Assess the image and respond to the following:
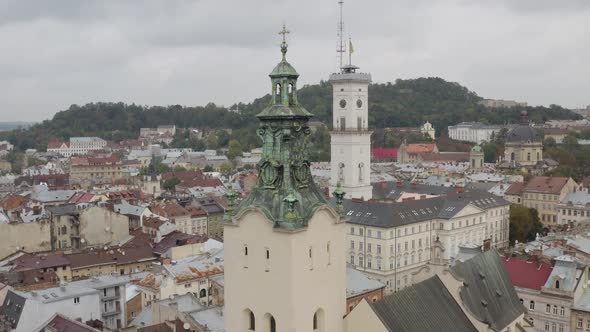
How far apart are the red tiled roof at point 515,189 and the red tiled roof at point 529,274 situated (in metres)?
58.2

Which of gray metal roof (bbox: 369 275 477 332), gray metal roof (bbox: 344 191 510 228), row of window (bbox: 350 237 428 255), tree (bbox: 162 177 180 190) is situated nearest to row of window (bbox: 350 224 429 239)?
gray metal roof (bbox: 344 191 510 228)

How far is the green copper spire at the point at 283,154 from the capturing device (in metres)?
20.3

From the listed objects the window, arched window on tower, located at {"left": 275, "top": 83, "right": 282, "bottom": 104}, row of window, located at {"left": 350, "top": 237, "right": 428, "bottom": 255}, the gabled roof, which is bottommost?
row of window, located at {"left": 350, "top": 237, "right": 428, "bottom": 255}

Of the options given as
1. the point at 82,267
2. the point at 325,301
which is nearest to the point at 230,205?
the point at 325,301

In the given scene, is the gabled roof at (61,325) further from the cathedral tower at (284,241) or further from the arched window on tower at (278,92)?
the arched window on tower at (278,92)

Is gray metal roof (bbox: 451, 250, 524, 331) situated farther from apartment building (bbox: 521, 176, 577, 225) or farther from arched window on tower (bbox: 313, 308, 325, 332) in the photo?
apartment building (bbox: 521, 176, 577, 225)

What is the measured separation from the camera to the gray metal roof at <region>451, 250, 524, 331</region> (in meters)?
30.2

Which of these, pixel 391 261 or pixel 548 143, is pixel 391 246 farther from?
pixel 548 143

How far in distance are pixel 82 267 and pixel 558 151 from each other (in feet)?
401

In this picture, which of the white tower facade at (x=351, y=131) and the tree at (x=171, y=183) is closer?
the white tower facade at (x=351, y=131)

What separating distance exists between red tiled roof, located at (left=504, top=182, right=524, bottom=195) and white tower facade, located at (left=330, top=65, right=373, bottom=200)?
32361mm

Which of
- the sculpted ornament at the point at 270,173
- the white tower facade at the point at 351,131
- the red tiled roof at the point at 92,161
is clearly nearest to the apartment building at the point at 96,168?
the red tiled roof at the point at 92,161

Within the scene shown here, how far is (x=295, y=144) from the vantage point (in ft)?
67.6

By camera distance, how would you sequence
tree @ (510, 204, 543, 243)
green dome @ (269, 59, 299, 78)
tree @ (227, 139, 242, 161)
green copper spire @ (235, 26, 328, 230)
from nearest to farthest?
green copper spire @ (235, 26, 328, 230) → green dome @ (269, 59, 299, 78) → tree @ (510, 204, 543, 243) → tree @ (227, 139, 242, 161)
